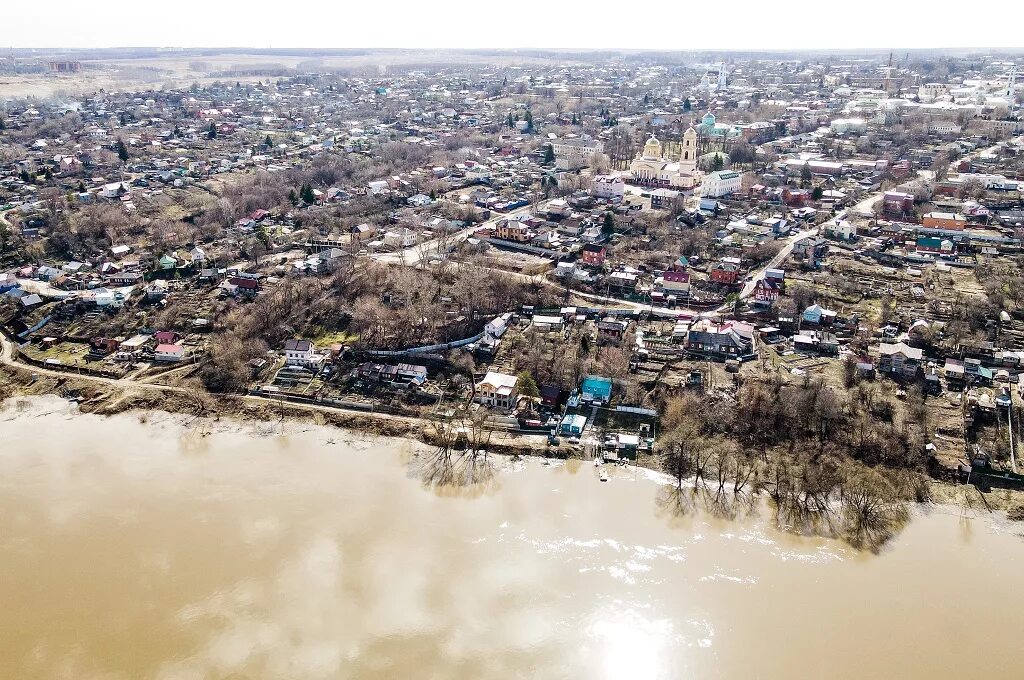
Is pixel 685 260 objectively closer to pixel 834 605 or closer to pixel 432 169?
pixel 834 605

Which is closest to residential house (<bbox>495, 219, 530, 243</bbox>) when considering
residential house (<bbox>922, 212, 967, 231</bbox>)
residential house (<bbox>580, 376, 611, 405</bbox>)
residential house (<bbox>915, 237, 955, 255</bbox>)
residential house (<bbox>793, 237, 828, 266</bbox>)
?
residential house (<bbox>793, 237, 828, 266</bbox>)

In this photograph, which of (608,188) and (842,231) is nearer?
(842,231)

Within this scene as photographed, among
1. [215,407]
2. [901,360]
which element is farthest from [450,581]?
[901,360]

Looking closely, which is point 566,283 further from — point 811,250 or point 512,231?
point 811,250

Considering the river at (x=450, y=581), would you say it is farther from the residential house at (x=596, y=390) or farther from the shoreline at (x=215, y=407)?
the residential house at (x=596, y=390)

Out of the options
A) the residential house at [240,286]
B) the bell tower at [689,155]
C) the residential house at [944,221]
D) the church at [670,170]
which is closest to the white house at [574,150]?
the church at [670,170]

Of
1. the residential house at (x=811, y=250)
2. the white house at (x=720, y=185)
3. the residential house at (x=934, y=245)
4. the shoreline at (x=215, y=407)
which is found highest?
the white house at (x=720, y=185)

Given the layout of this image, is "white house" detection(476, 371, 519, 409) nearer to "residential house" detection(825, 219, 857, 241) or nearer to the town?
the town
